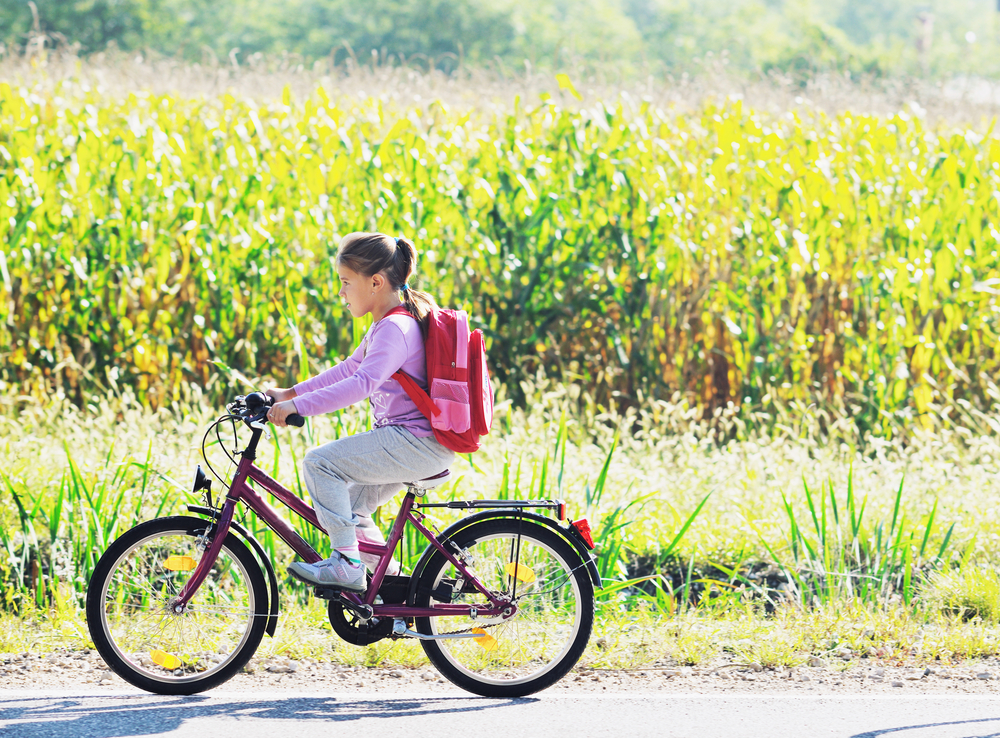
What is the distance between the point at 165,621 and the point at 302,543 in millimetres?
611

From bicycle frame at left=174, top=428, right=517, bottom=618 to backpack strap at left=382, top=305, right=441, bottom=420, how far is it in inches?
14.8

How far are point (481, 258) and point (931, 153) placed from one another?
408 centimetres

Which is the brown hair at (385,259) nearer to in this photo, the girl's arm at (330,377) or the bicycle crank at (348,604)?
the girl's arm at (330,377)

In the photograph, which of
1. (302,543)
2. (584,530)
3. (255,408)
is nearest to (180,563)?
(302,543)

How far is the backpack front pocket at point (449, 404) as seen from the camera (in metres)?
4.07

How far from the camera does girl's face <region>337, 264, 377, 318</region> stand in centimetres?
411

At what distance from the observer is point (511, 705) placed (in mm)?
4227

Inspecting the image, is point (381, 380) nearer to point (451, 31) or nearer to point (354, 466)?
point (354, 466)

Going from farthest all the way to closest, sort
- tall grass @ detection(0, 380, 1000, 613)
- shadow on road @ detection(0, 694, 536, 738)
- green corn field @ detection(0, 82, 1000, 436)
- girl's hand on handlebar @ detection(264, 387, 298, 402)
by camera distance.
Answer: green corn field @ detection(0, 82, 1000, 436)
tall grass @ detection(0, 380, 1000, 613)
girl's hand on handlebar @ detection(264, 387, 298, 402)
shadow on road @ detection(0, 694, 536, 738)

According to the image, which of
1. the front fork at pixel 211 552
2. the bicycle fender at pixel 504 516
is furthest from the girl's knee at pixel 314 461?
the bicycle fender at pixel 504 516

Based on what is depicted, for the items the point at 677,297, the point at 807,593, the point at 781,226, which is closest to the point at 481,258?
the point at 677,297

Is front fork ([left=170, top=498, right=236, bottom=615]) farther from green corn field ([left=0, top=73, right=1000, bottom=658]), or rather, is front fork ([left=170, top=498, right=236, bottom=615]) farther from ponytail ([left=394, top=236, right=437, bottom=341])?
green corn field ([left=0, top=73, right=1000, bottom=658])

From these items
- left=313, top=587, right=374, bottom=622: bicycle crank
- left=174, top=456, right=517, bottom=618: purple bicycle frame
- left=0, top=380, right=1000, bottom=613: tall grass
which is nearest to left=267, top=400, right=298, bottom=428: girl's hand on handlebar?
left=174, top=456, right=517, bottom=618: purple bicycle frame

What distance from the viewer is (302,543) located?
168 inches
